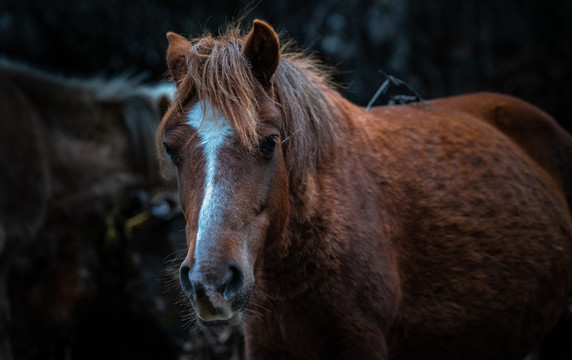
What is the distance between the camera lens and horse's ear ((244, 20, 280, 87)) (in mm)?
1984

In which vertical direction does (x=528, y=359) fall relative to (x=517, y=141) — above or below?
below

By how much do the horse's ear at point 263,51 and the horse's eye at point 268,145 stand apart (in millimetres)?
264

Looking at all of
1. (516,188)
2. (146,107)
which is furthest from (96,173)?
(516,188)

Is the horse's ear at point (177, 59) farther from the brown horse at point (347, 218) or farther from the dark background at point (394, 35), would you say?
the dark background at point (394, 35)

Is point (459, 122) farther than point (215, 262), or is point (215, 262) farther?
point (459, 122)

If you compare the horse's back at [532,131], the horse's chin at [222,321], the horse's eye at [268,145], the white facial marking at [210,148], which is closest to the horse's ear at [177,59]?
the white facial marking at [210,148]

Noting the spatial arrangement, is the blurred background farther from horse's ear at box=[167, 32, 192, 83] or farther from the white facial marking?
the white facial marking

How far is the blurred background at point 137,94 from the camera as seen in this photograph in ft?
16.9

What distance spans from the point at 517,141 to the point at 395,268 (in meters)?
1.45

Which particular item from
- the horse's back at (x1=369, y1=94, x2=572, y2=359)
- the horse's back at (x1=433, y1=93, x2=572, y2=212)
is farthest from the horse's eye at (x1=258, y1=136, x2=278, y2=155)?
the horse's back at (x1=433, y1=93, x2=572, y2=212)

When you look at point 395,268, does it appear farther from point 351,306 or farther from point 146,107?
point 146,107

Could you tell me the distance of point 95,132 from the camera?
239 inches

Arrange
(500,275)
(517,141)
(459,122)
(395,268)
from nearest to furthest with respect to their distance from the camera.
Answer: (395,268), (500,275), (459,122), (517,141)

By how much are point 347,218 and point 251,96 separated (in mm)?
703
